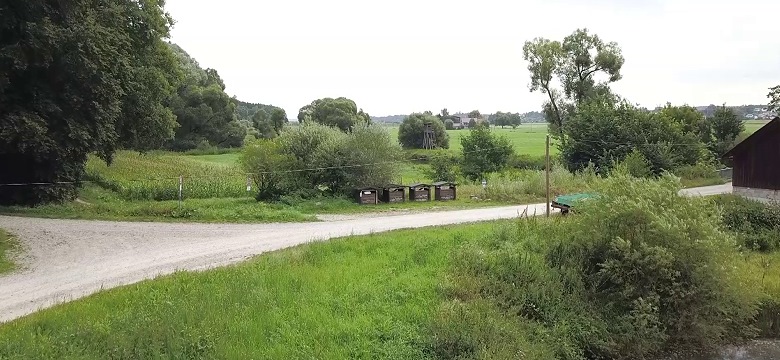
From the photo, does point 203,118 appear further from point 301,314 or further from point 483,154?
point 301,314

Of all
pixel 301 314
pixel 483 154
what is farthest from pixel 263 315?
pixel 483 154

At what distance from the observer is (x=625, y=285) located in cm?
1309

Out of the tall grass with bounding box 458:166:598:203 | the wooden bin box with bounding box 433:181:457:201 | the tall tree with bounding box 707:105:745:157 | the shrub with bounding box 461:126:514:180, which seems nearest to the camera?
the wooden bin box with bounding box 433:181:457:201

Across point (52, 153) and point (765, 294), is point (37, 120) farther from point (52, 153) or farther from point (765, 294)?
point (765, 294)

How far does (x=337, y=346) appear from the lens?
995 cm

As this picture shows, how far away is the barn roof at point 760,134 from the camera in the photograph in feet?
80.4

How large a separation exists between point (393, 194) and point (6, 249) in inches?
580

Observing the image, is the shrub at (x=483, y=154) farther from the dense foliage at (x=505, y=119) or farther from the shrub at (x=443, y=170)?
the dense foliage at (x=505, y=119)

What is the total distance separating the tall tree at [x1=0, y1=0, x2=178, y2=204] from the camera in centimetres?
1861

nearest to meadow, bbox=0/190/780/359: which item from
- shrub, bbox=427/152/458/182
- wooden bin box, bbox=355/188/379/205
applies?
wooden bin box, bbox=355/188/379/205

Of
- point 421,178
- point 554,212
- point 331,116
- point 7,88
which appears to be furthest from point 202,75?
point 554,212

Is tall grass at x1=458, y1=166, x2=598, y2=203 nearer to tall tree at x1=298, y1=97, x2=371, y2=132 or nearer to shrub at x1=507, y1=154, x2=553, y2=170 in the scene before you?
shrub at x1=507, y1=154, x2=553, y2=170

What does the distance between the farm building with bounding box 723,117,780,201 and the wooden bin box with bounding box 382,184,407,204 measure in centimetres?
1510

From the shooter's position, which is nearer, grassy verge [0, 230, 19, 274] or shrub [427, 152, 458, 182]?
grassy verge [0, 230, 19, 274]
